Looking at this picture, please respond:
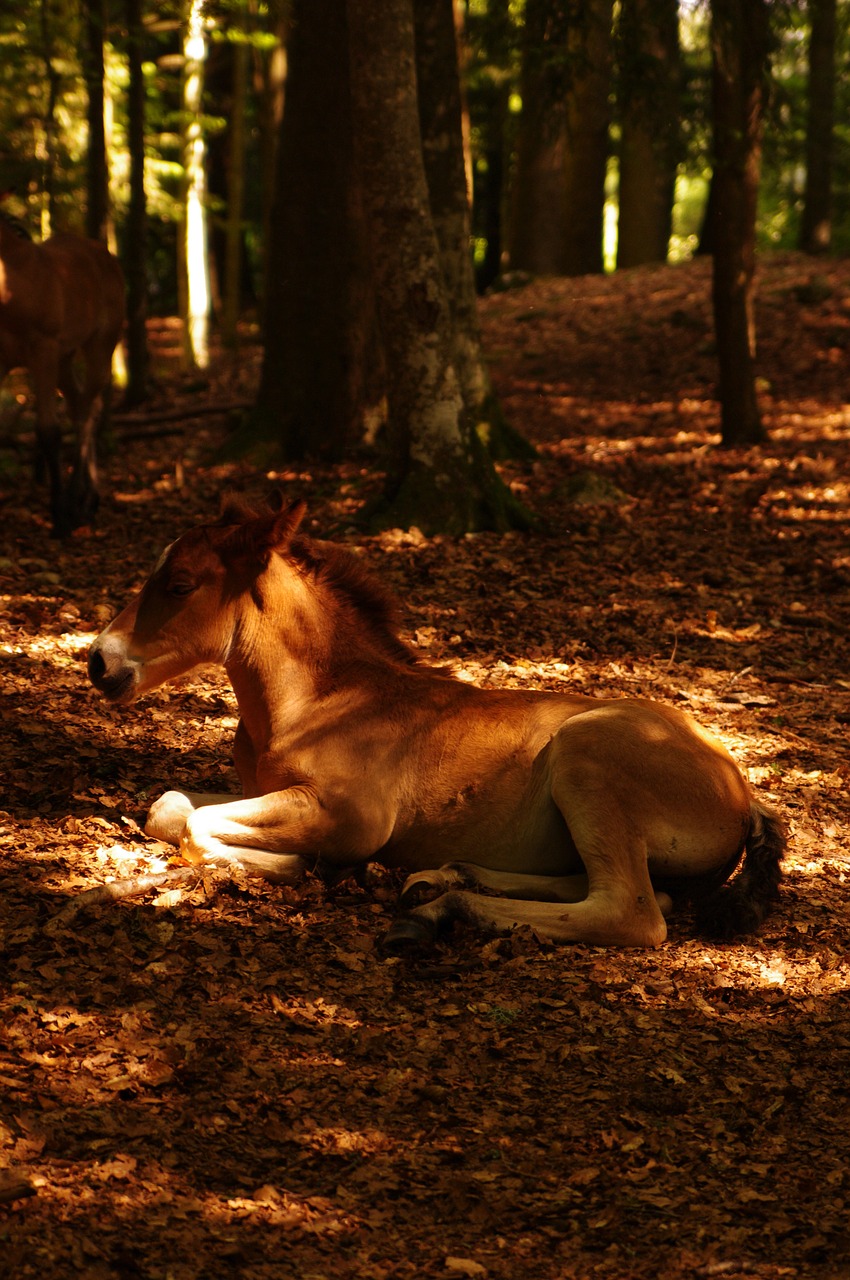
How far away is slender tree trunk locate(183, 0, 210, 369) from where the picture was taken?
2130 centimetres

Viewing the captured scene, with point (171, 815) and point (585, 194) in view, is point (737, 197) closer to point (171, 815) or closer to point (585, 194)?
point (171, 815)

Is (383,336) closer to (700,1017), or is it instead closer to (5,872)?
(5,872)

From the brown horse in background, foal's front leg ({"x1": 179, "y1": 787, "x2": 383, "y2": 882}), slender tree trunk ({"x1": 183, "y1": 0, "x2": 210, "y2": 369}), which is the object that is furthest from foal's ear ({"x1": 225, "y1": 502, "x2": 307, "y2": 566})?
slender tree trunk ({"x1": 183, "y1": 0, "x2": 210, "y2": 369})

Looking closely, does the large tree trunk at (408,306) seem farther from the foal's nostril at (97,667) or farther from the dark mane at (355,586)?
the foal's nostril at (97,667)

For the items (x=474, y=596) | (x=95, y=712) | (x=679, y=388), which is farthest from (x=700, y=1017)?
(x=679, y=388)

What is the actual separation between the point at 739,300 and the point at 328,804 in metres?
10.5

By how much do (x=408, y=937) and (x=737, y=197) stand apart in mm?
11244

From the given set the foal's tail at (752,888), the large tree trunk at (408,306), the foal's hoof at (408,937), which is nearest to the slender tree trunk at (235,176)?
the large tree trunk at (408,306)

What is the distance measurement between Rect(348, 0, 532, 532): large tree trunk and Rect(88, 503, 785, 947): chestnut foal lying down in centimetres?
479

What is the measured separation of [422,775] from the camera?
581cm

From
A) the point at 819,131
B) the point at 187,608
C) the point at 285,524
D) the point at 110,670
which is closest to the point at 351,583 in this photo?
the point at 285,524

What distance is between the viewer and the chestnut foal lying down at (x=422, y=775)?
550 centimetres

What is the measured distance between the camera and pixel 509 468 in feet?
43.8

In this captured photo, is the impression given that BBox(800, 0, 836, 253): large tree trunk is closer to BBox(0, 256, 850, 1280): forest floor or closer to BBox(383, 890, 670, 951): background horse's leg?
BBox(0, 256, 850, 1280): forest floor
